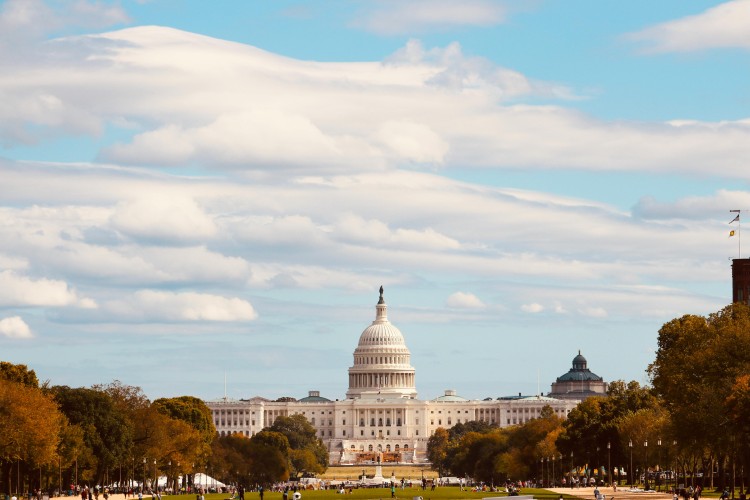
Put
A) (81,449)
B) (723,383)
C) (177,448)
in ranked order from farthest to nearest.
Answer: (177,448) < (81,449) < (723,383)

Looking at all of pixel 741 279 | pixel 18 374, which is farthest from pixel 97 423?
pixel 741 279

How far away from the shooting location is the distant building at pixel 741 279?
496 feet

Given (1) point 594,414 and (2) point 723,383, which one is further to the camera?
(1) point 594,414

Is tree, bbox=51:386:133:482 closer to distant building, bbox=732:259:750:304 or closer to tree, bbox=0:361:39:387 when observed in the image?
tree, bbox=0:361:39:387

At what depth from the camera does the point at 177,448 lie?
151250mm

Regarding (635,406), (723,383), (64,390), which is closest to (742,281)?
(635,406)

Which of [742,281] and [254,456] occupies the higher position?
[742,281]

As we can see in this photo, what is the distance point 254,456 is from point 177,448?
133 ft

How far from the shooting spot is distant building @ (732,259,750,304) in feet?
496

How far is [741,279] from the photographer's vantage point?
15212 centimetres

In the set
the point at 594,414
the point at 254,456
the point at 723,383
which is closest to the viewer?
the point at 723,383

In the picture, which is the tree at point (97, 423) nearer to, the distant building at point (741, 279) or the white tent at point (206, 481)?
the white tent at point (206, 481)

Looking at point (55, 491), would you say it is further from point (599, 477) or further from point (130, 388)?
point (599, 477)

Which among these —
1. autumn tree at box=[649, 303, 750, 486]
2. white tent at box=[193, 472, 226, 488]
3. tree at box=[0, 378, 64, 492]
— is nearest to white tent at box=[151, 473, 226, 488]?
white tent at box=[193, 472, 226, 488]
